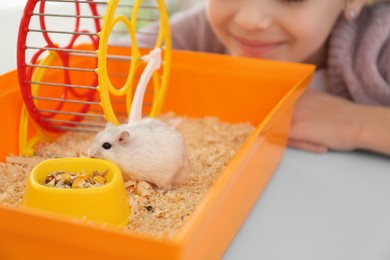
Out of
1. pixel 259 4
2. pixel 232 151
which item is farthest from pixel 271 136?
pixel 259 4

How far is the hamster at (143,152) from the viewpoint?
676 mm

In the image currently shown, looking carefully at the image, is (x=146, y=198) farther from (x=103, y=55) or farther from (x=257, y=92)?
→ (x=257, y=92)

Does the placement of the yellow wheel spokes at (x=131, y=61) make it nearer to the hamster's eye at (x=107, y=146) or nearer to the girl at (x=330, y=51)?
the hamster's eye at (x=107, y=146)

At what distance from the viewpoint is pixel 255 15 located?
43.5 inches

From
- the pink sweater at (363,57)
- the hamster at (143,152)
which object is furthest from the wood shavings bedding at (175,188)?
the pink sweater at (363,57)

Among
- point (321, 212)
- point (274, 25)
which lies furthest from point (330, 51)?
point (321, 212)

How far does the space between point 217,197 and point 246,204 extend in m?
0.21

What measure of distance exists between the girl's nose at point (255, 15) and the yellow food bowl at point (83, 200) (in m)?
0.59

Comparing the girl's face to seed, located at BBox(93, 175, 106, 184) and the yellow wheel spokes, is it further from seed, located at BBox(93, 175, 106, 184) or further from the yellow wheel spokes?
seed, located at BBox(93, 175, 106, 184)

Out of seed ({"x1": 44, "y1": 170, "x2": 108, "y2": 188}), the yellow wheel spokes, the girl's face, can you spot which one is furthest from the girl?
seed ({"x1": 44, "y1": 170, "x2": 108, "y2": 188})

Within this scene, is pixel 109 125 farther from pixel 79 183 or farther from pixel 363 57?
pixel 363 57

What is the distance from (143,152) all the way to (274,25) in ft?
1.96

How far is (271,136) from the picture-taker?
0.82m

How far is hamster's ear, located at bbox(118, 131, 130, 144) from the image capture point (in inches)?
26.4
